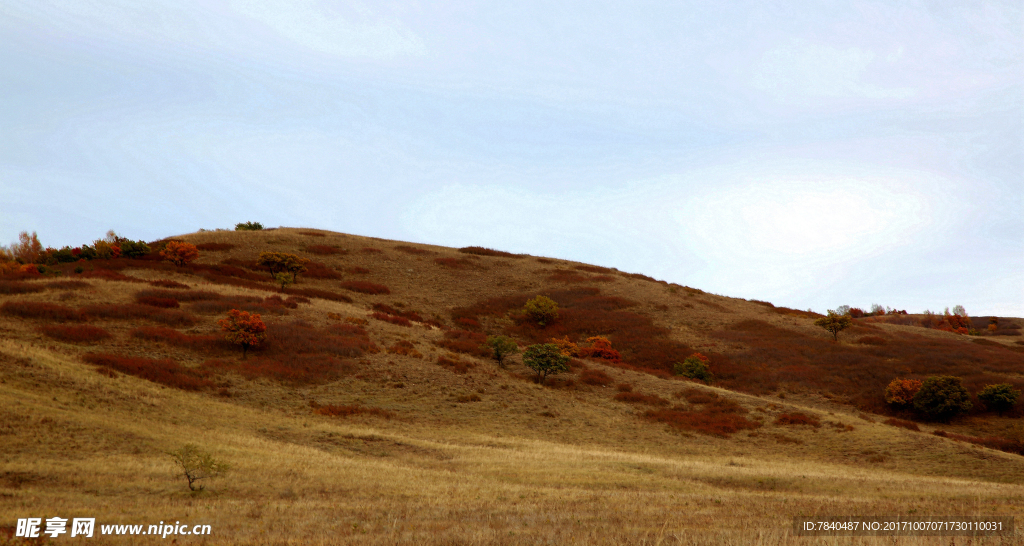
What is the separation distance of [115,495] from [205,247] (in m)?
58.6

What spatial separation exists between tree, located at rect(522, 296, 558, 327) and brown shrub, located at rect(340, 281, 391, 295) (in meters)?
15.6

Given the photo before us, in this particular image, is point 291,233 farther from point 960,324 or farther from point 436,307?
point 960,324

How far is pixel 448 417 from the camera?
30578 mm

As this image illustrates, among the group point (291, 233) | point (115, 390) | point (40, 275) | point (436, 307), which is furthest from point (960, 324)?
point (40, 275)

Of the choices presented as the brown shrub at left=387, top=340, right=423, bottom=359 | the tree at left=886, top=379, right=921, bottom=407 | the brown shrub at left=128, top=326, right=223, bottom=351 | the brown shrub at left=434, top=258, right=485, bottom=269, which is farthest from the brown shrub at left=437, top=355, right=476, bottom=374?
the brown shrub at left=434, top=258, right=485, bottom=269

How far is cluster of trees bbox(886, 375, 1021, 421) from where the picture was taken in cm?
4009

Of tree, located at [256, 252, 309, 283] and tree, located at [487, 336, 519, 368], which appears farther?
tree, located at [256, 252, 309, 283]

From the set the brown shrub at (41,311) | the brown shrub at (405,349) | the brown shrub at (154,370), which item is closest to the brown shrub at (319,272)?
the brown shrub at (405,349)

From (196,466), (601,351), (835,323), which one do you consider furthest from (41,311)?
(835,323)

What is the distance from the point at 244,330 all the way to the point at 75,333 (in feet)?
27.8

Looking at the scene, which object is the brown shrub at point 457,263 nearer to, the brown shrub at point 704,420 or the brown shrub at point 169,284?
the brown shrub at point 169,284

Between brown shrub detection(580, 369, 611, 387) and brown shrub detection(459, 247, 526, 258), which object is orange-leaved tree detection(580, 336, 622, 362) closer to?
brown shrub detection(580, 369, 611, 387)

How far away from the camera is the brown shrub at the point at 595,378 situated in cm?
3984

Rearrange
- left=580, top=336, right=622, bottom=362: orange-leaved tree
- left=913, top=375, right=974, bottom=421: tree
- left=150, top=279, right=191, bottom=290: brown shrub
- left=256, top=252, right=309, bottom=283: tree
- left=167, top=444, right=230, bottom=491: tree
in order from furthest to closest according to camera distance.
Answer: left=256, top=252, right=309, bottom=283: tree, left=580, top=336, right=622, bottom=362: orange-leaved tree, left=150, top=279, right=191, bottom=290: brown shrub, left=913, top=375, right=974, bottom=421: tree, left=167, top=444, right=230, bottom=491: tree
